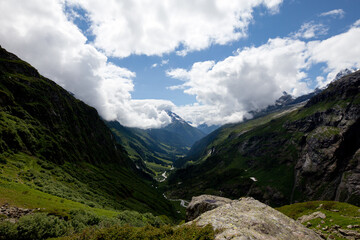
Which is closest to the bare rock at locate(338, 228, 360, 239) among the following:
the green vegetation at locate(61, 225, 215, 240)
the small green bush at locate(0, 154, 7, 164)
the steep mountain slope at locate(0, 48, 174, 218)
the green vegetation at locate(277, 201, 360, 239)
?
the green vegetation at locate(277, 201, 360, 239)

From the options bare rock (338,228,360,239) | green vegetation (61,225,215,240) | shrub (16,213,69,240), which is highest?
bare rock (338,228,360,239)

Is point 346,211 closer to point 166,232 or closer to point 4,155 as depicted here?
point 166,232

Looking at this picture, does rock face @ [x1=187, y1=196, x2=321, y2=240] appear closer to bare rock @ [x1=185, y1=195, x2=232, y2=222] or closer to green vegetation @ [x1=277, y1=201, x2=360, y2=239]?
green vegetation @ [x1=277, y1=201, x2=360, y2=239]

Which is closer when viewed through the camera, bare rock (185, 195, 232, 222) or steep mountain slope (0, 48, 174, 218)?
bare rock (185, 195, 232, 222)

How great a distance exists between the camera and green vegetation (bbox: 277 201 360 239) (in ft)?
93.5

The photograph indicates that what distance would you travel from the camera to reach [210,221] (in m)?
17.3

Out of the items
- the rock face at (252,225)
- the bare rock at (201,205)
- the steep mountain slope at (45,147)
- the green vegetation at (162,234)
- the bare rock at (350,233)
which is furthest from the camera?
the steep mountain slope at (45,147)

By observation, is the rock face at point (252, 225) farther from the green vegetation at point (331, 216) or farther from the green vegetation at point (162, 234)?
the green vegetation at point (331, 216)

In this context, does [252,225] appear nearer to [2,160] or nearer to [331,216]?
[331,216]

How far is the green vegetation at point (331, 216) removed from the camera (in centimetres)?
2848

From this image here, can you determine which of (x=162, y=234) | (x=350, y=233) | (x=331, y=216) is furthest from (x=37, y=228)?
(x=331, y=216)

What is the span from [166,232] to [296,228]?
14521mm

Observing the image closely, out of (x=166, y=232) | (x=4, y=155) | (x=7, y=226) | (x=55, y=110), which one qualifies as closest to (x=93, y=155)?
(x=55, y=110)

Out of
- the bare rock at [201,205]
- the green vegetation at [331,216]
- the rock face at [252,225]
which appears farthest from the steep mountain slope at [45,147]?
the green vegetation at [331,216]
